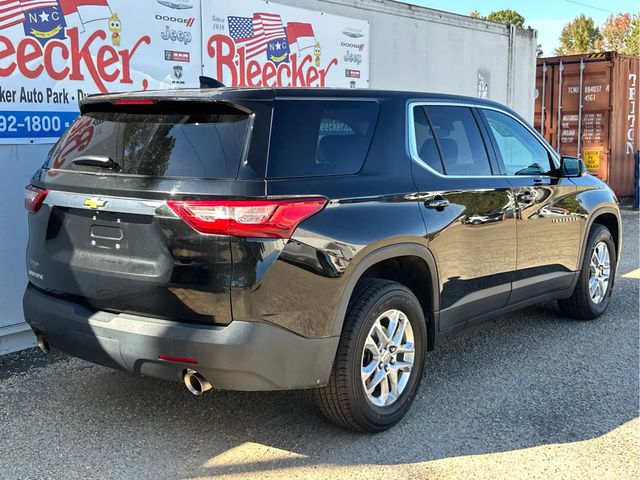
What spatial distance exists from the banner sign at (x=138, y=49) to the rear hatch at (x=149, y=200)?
1792 millimetres

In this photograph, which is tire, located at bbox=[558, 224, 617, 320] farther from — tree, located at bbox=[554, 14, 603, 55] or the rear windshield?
tree, located at bbox=[554, 14, 603, 55]

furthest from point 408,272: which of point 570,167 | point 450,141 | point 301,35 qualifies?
point 301,35

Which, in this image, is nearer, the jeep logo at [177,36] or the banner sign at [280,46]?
the jeep logo at [177,36]

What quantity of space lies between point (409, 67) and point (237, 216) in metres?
6.05

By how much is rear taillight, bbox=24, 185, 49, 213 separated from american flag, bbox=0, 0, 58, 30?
177 centimetres

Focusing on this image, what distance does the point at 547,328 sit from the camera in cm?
593

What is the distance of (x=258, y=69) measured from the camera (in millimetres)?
6996

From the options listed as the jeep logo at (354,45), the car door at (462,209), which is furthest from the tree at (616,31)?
the car door at (462,209)

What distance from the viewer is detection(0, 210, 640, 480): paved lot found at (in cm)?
355

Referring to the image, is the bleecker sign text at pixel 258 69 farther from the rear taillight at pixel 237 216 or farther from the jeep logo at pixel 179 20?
the rear taillight at pixel 237 216

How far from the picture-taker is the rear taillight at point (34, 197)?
3797 mm

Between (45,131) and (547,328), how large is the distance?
4260 mm

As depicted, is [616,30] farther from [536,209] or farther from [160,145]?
[160,145]

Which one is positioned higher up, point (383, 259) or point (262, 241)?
point (262, 241)
